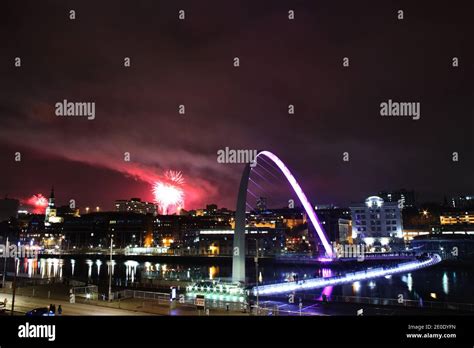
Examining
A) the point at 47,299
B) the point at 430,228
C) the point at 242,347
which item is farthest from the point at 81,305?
the point at 430,228

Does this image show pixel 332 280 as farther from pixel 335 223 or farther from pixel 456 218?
pixel 456 218

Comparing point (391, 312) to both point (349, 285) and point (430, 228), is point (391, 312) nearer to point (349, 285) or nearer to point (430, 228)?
point (349, 285)

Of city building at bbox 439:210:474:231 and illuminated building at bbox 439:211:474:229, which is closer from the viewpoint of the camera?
city building at bbox 439:210:474:231

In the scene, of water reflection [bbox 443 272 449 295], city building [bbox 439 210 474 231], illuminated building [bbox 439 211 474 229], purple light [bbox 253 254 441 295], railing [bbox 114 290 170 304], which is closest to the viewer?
railing [bbox 114 290 170 304]

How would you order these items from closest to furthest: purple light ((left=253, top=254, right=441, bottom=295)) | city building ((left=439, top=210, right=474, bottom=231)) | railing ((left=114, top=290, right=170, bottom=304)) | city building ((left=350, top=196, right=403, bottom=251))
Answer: railing ((left=114, top=290, right=170, bottom=304))
purple light ((left=253, top=254, right=441, bottom=295))
city building ((left=350, top=196, right=403, bottom=251))
city building ((left=439, top=210, right=474, bottom=231))

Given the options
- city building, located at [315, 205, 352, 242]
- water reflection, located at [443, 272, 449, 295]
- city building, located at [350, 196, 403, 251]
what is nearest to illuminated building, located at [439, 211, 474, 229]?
city building, located at [350, 196, 403, 251]

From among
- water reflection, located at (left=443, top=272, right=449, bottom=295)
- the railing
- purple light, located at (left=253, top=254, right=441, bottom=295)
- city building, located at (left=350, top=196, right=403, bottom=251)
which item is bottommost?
water reflection, located at (left=443, top=272, right=449, bottom=295)

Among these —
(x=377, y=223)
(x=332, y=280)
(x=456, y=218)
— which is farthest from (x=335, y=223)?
(x=332, y=280)

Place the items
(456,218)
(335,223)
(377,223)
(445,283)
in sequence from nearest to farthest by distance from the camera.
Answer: (445,283)
(377,223)
(456,218)
(335,223)

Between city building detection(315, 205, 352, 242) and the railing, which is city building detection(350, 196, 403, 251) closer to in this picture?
city building detection(315, 205, 352, 242)
